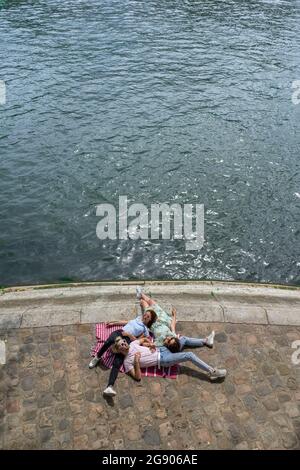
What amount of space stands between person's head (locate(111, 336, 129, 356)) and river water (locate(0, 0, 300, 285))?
415 centimetres

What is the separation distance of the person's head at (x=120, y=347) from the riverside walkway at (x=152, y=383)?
57cm

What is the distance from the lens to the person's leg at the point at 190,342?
9443mm

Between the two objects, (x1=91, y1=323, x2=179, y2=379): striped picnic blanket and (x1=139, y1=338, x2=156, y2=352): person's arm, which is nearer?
(x1=91, y1=323, x2=179, y2=379): striped picnic blanket

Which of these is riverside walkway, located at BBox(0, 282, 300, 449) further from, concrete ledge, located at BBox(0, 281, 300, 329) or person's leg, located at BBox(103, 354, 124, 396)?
person's leg, located at BBox(103, 354, 124, 396)

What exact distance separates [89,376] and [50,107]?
55.2 ft

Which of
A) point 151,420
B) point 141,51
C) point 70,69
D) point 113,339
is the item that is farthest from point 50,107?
point 151,420

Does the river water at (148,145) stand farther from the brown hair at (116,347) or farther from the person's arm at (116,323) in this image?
the brown hair at (116,347)

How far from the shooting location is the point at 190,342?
9.45 m

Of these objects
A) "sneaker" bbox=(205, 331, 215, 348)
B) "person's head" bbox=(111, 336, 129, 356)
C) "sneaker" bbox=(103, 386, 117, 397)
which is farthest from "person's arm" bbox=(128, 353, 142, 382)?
"sneaker" bbox=(205, 331, 215, 348)

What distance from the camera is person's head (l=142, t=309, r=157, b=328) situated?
9750mm

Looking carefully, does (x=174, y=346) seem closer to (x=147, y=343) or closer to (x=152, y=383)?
(x=147, y=343)

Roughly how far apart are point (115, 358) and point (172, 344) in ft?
4.24

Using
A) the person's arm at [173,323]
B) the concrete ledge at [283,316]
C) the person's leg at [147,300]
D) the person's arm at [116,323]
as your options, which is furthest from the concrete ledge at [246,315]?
the person's arm at [116,323]

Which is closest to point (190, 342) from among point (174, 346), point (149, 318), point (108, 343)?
point (174, 346)
